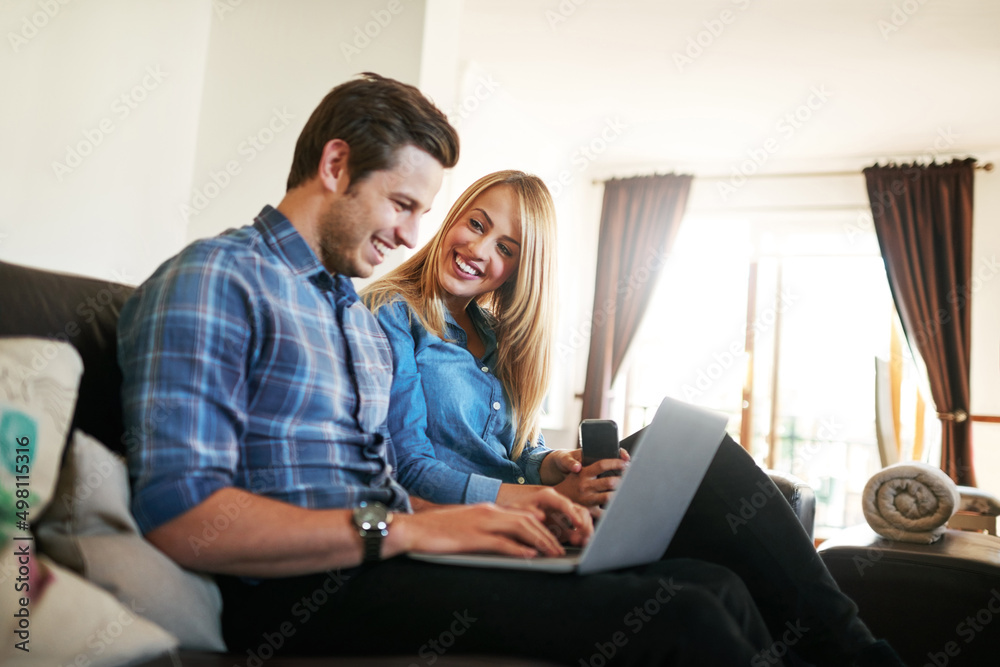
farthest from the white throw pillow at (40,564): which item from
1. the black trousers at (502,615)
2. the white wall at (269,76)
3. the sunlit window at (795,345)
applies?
the sunlit window at (795,345)

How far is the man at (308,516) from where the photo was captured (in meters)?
0.93

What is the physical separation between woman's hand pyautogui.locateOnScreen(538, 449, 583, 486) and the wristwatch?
0.62 meters

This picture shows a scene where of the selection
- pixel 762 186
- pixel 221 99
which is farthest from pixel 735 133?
pixel 221 99

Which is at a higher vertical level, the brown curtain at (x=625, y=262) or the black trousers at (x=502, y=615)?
the brown curtain at (x=625, y=262)

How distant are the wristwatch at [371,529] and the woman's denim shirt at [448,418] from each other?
1.51 feet

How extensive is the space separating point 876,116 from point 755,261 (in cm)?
133

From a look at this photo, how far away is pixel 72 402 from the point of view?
0.91m

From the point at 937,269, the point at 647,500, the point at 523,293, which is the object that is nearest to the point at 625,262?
the point at 937,269

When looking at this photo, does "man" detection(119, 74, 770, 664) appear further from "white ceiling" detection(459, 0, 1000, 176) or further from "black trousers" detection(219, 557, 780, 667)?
"white ceiling" detection(459, 0, 1000, 176)

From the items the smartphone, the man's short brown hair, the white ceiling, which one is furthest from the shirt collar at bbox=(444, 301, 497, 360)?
the white ceiling

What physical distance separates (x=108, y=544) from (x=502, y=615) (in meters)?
0.46

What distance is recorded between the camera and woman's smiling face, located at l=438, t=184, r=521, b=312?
176 centimetres

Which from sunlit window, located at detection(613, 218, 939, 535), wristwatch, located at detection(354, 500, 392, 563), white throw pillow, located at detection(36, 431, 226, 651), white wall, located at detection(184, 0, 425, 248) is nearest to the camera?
white throw pillow, located at detection(36, 431, 226, 651)

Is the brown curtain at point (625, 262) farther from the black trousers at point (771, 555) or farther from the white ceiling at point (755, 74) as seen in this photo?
the black trousers at point (771, 555)
